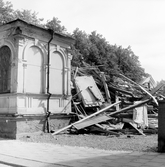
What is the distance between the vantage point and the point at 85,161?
6.95 m

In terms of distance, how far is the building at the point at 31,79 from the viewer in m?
12.2

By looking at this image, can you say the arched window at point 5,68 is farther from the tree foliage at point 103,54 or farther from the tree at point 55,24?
the tree at point 55,24

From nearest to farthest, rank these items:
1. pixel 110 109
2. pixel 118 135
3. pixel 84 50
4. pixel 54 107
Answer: pixel 118 135 → pixel 54 107 → pixel 110 109 → pixel 84 50

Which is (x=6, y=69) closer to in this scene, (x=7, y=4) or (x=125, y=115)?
(x=125, y=115)

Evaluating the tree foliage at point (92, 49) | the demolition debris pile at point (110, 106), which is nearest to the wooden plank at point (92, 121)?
the demolition debris pile at point (110, 106)

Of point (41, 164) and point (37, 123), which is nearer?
point (41, 164)

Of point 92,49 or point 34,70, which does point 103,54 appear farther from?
point 34,70

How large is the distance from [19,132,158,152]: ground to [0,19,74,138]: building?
100 cm

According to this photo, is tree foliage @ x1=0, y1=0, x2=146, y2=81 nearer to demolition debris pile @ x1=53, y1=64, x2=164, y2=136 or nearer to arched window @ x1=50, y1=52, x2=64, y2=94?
demolition debris pile @ x1=53, y1=64, x2=164, y2=136

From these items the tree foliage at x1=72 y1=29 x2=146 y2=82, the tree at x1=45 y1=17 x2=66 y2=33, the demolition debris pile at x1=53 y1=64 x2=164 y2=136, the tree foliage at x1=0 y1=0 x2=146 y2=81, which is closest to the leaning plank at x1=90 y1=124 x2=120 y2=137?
the demolition debris pile at x1=53 y1=64 x2=164 y2=136

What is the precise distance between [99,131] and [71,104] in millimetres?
3930

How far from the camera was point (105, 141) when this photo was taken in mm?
10352

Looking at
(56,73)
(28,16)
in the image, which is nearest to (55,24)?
(28,16)

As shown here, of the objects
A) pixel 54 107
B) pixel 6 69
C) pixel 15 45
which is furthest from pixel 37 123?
pixel 15 45
